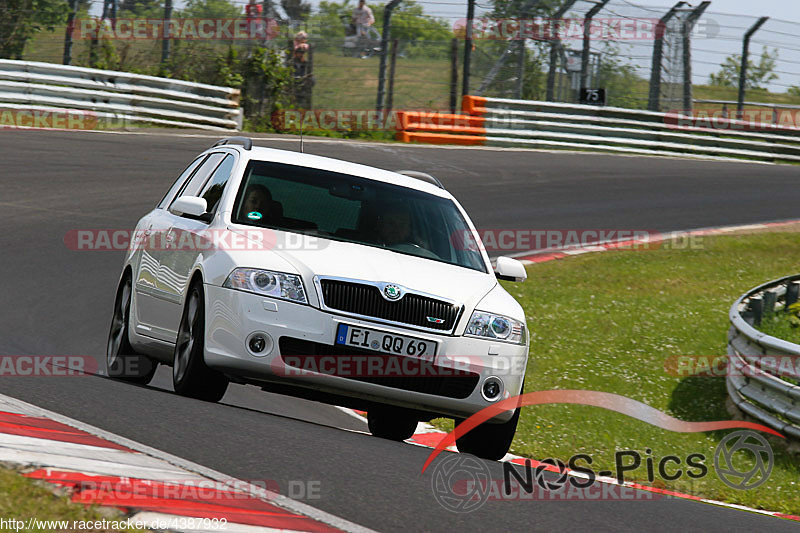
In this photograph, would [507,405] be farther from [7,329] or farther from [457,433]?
[7,329]

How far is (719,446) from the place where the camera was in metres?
9.19

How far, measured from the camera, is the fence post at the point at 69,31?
22156 millimetres

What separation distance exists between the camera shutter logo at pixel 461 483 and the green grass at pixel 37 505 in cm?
171

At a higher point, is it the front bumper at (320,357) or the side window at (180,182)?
the side window at (180,182)

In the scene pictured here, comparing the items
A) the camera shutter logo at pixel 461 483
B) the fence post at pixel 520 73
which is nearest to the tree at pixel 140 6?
the fence post at pixel 520 73

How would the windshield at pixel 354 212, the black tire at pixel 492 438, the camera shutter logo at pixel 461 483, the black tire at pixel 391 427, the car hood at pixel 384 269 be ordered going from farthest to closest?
the black tire at pixel 391 427 → the windshield at pixel 354 212 → the black tire at pixel 492 438 → the car hood at pixel 384 269 → the camera shutter logo at pixel 461 483

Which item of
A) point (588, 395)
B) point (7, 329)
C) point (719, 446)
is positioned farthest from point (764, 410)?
point (7, 329)

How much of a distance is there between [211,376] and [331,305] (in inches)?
34.4

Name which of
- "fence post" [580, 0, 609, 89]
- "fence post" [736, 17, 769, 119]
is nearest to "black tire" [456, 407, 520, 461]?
"fence post" [580, 0, 609, 89]

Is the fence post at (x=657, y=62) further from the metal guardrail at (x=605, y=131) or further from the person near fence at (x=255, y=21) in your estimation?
the person near fence at (x=255, y=21)

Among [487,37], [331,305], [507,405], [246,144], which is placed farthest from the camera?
[487,37]

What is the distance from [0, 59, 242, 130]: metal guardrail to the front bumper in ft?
52.2

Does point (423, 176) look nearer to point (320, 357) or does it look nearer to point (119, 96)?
point (320, 357)

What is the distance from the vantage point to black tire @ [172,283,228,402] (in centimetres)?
660
